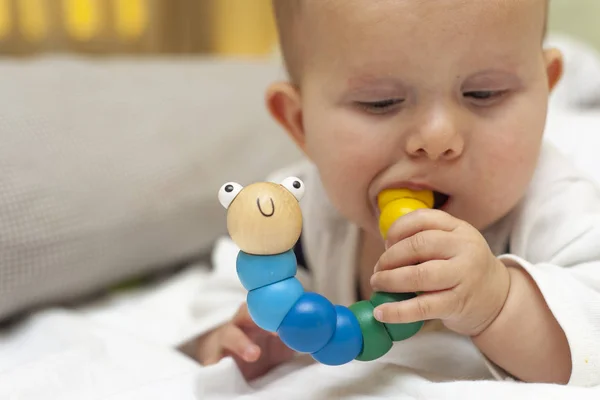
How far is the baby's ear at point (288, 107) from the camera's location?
780mm

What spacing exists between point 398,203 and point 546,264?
153mm

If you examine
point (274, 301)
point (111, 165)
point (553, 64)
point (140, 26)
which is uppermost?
point (553, 64)

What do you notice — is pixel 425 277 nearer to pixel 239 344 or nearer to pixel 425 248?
pixel 425 248

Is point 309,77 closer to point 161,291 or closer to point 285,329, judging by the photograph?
point 285,329

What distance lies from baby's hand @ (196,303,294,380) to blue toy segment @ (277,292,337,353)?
19cm

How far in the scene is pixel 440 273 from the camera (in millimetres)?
539

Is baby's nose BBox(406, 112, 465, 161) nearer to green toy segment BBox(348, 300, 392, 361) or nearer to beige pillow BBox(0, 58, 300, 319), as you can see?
green toy segment BBox(348, 300, 392, 361)

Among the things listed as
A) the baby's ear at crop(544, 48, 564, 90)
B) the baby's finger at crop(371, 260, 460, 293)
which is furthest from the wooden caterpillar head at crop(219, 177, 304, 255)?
the baby's ear at crop(544, 48, 564, 90)

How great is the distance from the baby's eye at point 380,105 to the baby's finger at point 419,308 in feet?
0.61

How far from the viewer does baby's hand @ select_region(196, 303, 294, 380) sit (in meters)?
0.71

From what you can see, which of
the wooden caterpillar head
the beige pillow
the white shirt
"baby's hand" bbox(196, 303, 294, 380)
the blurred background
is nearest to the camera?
the wooden caterpillar head

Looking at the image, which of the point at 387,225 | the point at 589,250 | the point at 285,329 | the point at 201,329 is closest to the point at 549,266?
the point at 589,250

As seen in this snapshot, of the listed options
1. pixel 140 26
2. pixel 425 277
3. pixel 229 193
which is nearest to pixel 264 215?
pixel 229 193

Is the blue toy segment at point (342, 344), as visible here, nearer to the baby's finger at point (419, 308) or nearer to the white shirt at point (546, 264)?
the baby's finger at point (419, 308)
